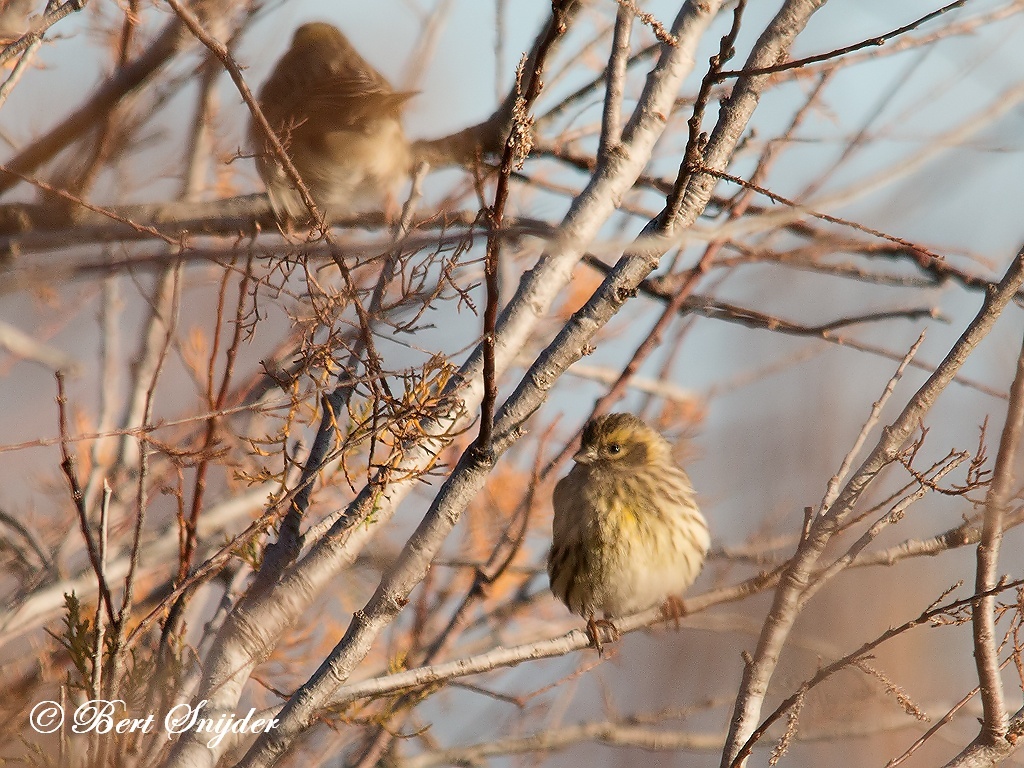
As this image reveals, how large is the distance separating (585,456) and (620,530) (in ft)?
1.08

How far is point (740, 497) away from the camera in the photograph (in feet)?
28.1

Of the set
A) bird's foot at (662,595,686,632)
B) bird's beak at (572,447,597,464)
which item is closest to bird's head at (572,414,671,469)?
bird's beak at (572,447,597,464)

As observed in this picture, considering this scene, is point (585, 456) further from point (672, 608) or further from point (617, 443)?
point (672, 608)

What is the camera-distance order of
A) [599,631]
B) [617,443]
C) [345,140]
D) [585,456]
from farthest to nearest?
[617,443] → [585,456] → [345,140] → [599,631]

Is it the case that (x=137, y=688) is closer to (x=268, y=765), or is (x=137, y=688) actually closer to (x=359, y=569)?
(x=268, y=765)

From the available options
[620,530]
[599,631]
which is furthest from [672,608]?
[620,530]

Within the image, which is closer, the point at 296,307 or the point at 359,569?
the point at 296,307

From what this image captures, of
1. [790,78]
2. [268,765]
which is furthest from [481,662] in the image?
[790,78]

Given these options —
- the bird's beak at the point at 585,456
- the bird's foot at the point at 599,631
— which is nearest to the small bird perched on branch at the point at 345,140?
the bird's beak at the point at 585,456

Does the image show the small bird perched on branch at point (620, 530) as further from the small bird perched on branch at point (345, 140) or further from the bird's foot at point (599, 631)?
the small bird perched on branch at point (345, 140)

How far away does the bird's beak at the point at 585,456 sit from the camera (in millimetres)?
4090

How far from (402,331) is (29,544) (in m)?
2.23

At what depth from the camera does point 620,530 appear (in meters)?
3.99

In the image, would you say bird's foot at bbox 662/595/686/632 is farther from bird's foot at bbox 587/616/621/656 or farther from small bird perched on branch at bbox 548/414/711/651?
bird's foot at bbox 587/616/621/656
